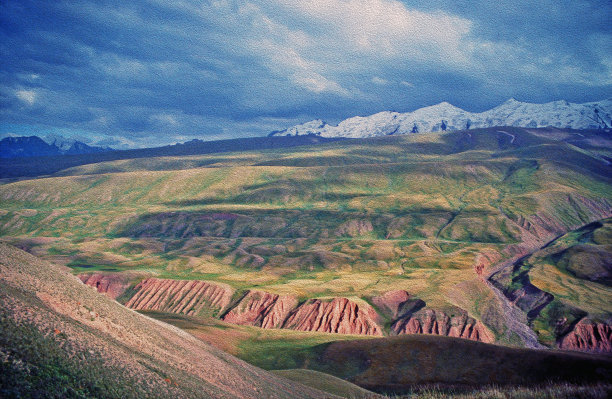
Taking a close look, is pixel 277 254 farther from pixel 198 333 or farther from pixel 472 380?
pixel 472 380

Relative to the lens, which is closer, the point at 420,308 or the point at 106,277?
the point at 420,308

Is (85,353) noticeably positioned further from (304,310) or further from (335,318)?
(304,310)

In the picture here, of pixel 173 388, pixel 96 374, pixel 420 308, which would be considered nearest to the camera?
pixel 96 374

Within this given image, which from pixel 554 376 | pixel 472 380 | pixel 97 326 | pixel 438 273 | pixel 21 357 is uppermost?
pixel 21 357

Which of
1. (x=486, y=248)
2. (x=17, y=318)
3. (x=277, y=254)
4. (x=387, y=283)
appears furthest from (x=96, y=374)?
(x=486, y=248)

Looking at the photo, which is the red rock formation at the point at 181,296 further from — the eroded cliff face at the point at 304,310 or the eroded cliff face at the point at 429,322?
the eroded cliff face at the point at 429,322

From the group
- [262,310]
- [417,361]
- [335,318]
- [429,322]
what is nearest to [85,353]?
[417,361]

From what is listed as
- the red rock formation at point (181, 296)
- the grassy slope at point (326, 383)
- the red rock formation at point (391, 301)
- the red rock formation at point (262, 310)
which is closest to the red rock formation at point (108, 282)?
the red rock formation at point (181, 296)
